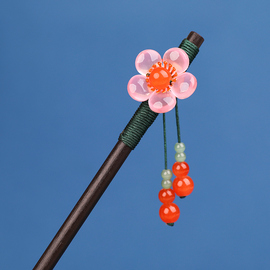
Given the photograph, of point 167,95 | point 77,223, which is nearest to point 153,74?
point 167,95

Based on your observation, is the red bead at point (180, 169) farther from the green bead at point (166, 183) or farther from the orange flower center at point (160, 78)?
the orange flower center at point (160, 78)

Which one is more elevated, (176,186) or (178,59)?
(178,59)

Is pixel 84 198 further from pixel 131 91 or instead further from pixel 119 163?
pixel 131 91

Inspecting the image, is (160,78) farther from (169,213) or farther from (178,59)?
(169,213)

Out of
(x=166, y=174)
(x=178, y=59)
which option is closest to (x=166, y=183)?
(x=166, y=174)

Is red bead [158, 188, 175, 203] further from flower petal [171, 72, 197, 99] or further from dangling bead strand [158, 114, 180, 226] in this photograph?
flower petal [171, 72, 197, 99]

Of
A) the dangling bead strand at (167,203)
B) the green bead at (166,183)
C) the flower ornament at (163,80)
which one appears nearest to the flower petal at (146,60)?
the flower ornament at (163,80)

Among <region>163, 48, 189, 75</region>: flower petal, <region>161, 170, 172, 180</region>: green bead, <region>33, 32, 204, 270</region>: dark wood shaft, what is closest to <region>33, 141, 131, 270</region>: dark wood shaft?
<region>33, 32, 204, 270</region>: dark wood shaft

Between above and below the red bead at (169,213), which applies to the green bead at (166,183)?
above
